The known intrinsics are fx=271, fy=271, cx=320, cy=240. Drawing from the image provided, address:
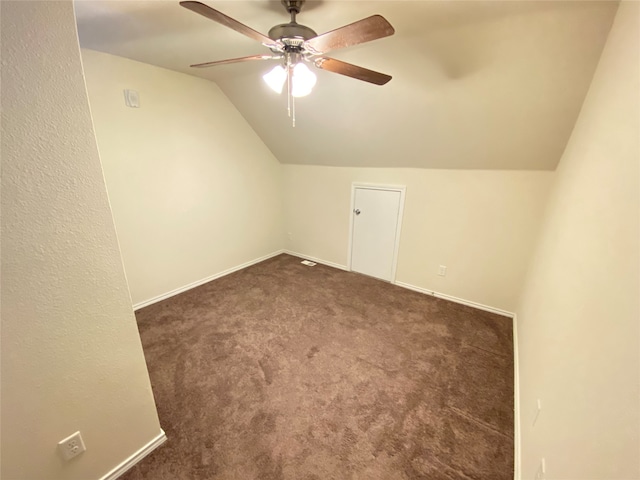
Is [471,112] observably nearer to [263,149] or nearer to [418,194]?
[418,194]

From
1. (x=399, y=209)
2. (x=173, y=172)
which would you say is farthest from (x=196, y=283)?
(x=399, y=209)

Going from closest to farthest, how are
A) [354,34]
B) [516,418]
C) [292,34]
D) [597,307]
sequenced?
[597,307] < [354,34] < [292,34] < [516,418]

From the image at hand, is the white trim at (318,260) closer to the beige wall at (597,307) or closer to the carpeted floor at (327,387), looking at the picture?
the carpeted floor at (327,387)

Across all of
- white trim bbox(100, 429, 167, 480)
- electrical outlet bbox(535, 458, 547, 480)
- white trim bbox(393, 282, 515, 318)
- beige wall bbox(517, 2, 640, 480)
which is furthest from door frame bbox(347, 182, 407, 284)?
white trim bbox(100, 429, 167, 480)

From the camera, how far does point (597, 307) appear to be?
2.71 ft

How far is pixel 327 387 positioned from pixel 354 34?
1982mm

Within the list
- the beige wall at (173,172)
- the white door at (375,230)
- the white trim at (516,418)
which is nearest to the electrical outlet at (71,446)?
the beige wall at (173,172)

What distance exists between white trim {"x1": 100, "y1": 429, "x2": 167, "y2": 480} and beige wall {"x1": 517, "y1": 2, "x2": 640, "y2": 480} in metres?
1.75

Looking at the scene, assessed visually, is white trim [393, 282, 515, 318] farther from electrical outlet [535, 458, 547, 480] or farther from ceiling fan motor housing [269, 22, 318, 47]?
ceiling fan motor housing [269, 22, 318, 47]

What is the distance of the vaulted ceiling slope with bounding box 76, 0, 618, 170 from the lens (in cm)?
138

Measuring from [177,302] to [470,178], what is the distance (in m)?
3.21

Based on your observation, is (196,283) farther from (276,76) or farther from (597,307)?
(597,307)

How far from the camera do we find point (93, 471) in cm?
124

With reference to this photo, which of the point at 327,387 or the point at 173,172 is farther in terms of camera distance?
the point at 173,172
